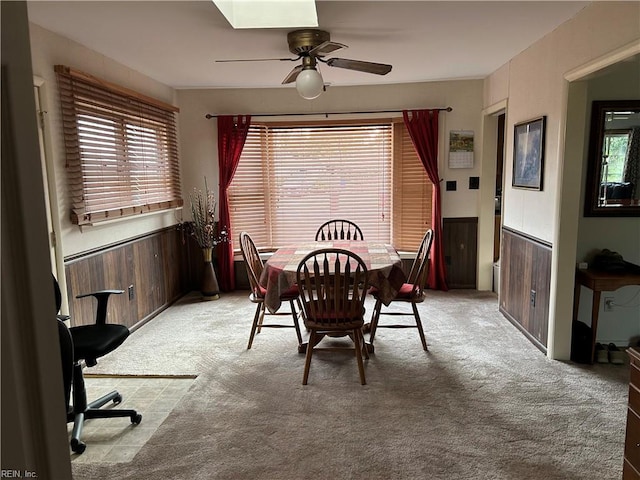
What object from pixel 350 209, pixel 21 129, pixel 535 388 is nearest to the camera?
pixel 21 129

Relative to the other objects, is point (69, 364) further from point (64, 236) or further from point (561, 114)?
point (561, 114)

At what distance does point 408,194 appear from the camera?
529 centimetres

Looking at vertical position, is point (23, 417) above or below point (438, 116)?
below

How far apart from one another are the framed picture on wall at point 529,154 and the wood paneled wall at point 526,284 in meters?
0.47

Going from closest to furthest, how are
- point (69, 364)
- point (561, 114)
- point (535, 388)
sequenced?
1. point (69, 364)
2. point (535, 388)
3. point (561, 114)

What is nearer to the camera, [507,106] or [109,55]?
[109,55]

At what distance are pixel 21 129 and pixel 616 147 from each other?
3.67 m

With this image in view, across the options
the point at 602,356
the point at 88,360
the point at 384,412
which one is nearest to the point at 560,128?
the point at 602,356

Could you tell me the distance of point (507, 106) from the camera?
4.20m

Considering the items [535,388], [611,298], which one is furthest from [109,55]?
[611,298]

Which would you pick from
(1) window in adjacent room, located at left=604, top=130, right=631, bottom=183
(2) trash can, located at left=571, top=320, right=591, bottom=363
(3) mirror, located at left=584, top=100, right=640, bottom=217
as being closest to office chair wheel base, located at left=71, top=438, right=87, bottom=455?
(2) trash can, located at left=571, top=320, right=591, bottom=363

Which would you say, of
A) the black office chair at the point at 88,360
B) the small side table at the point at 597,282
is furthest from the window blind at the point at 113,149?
the small side table at the point at 597,282

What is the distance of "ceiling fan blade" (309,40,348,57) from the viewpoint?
9.14ft

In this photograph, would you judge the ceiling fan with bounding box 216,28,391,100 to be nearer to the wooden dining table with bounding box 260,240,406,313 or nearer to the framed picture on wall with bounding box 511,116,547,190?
the wooden dining table with bounding box 260,240,406,313
